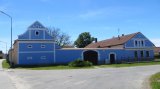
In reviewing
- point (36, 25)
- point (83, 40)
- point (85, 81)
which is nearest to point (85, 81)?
point (85, 81)

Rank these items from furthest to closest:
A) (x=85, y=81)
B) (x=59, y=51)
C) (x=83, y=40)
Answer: (x=83, y=40), (x=59, y=51), (x=85, y=81)

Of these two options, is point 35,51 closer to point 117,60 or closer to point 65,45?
point 117,60

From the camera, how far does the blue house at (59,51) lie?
50.8 m

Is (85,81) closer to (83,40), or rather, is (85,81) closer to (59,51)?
(59,51)

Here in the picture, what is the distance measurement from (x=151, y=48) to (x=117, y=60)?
10.5 m

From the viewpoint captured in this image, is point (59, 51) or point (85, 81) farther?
point (59, 51)

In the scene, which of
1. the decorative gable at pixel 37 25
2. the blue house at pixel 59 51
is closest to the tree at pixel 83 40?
the blue house at pixel 59 51

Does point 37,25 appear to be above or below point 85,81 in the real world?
above

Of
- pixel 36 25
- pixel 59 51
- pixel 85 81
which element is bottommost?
pixel 85 81

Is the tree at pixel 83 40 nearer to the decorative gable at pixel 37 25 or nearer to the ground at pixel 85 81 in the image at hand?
the decorative gable at pixel 37 25

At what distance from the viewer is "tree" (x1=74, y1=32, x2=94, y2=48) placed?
11022 cm

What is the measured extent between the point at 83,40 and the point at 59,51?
191 feet

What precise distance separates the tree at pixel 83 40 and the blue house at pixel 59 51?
4769 centimetres

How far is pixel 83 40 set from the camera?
111562 mm
